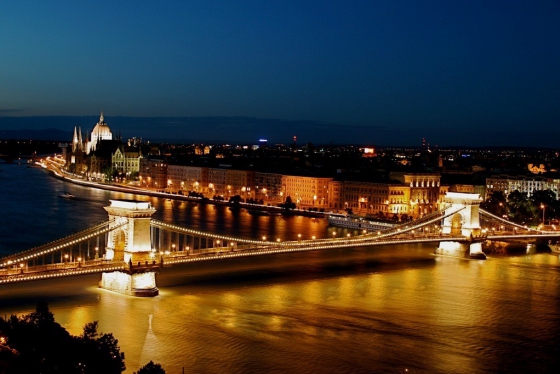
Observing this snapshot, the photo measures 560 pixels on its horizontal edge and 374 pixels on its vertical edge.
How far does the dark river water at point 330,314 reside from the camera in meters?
10.5

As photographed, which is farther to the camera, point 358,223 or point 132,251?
point 358,223

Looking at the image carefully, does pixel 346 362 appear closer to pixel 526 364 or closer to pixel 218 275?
pixel 526 364

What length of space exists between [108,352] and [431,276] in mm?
9689

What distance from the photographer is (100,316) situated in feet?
38.5

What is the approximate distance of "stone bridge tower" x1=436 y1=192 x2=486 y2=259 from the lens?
66.4 ft

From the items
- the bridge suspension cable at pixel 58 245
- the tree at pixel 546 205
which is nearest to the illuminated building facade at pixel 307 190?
the tree at pixel 546 205

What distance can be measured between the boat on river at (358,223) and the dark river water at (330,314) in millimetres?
7119

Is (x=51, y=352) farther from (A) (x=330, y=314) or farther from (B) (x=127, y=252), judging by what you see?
(B) (x=127, y=252)

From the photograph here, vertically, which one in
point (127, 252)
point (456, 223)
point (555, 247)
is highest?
point (456, 223)

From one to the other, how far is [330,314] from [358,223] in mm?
14536

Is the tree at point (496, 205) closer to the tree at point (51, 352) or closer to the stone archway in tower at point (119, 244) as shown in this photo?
the stone archway in tower at point (119, 244)

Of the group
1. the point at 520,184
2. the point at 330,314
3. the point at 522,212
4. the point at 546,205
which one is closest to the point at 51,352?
the point at 330,314

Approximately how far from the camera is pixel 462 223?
842 inches

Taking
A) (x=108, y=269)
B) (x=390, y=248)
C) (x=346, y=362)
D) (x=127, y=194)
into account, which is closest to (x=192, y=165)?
(x=127, y=194)
